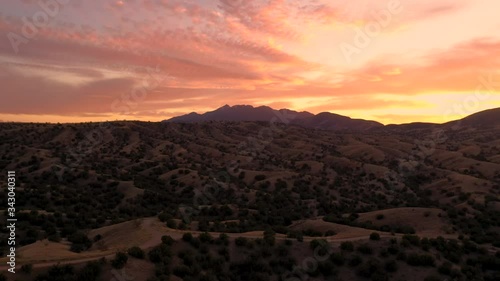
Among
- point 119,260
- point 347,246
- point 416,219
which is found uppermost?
point 119,260

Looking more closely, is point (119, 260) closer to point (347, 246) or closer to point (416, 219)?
point (347, 246)

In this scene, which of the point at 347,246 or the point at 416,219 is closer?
the point at 347,246

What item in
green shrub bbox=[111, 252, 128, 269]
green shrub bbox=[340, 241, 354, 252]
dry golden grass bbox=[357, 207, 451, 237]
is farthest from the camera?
dry golden grass bbox=[357, 207, 451, 237]

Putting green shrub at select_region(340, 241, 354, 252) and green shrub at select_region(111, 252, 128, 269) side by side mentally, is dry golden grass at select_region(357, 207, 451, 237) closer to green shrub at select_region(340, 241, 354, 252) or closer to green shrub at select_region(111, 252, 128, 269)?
green shrub at select_region(340, 241, 354, 252)

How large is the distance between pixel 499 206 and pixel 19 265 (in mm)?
55574

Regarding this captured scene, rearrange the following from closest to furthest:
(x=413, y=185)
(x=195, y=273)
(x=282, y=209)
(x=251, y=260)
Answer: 1. (x=195, y=273)
2. (x=251, y=260)
3. (x=282, y=209)
4. (x=413, y=185)

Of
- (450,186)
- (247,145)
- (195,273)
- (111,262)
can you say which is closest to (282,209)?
(195,273)

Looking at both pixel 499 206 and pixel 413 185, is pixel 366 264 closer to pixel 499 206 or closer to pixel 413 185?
pixel 499 206

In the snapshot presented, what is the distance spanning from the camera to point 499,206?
50.0 meters

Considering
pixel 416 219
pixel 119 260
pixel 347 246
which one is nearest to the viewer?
pixel 119 260

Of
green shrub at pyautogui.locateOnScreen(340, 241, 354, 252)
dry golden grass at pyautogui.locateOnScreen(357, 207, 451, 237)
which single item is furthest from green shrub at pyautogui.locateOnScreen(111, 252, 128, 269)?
dry golden grass at pyautogui.locateOnScreen(357, 207, 451, 237)

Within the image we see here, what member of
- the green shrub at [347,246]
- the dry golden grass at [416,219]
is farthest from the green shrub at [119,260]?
the dry golden grass at [416,219]

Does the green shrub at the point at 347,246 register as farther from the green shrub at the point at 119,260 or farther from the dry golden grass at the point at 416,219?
the dry golden grass at the point at 416,219


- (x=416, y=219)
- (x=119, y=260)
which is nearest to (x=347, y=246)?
(x=119, y=260)
